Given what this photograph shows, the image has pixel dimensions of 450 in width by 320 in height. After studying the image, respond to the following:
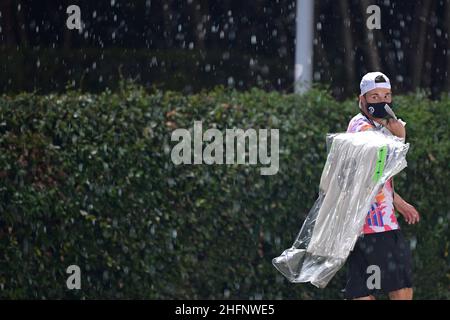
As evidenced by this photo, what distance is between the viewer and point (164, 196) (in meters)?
8.32

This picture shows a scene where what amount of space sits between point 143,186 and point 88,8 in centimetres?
609

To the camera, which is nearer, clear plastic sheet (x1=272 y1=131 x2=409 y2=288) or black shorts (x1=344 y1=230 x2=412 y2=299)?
clear plastic sheet (x1=272 y1=131 x2=409 y2=288)

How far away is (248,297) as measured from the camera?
8.81 meters

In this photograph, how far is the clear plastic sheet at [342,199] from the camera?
6.92m

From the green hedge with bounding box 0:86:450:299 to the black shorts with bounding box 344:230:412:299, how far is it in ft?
5.36

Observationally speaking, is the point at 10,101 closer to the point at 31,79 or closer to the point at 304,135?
the point at 304,135

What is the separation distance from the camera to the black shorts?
706 centimetres

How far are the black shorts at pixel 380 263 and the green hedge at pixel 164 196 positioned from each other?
64.3 inches

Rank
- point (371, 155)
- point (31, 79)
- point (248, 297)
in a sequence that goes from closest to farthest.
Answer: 1. point (371, 155)
2. point (248, 297)
3. point (31, 79)

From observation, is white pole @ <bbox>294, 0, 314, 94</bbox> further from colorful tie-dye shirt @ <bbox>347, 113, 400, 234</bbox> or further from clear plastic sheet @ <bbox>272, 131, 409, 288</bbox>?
colorful tie-dye shirt @ <bbox>347, 113, 400, 234</bbox>

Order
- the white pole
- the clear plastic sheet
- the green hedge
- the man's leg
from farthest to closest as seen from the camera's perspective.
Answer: the white pole → the green hedge → the man's leg → the clear plastic sheet

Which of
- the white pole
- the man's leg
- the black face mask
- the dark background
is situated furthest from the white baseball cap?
the dark background
